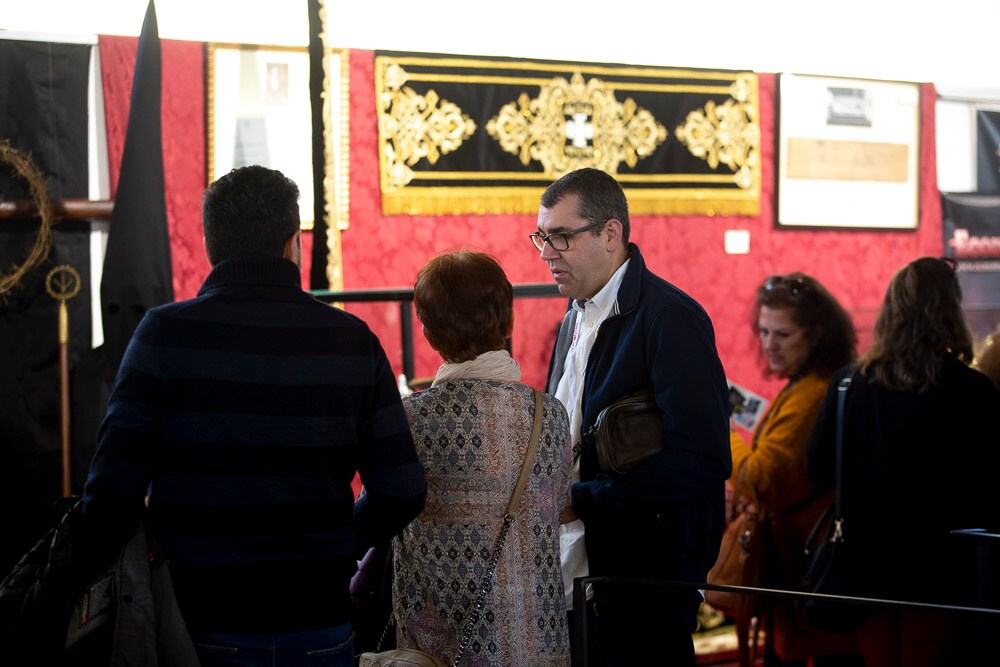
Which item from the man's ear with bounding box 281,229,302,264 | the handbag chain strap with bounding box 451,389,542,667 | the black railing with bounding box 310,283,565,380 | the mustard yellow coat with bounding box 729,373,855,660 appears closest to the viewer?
the man's ear with bounding box 281,229,302,264

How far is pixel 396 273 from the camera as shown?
197 inches

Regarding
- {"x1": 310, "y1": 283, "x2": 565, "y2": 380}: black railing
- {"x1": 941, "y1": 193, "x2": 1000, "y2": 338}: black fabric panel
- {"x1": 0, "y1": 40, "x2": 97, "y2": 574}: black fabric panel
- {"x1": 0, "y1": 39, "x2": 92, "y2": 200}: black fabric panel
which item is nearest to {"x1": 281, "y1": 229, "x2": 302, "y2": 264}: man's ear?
{"x1": 310, "y1": 283, "x2": 565, "y2": 380}: black railing

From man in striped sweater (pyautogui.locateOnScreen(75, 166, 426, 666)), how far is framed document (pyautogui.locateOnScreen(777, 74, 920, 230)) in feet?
14.5

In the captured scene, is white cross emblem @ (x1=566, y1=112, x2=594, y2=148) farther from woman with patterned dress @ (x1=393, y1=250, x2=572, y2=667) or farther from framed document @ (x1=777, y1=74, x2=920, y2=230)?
woman with patterned dress @ (x1=393, y1=250, x2=572, y2=667)

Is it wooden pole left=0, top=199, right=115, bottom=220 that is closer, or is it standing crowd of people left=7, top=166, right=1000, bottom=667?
standing crowd of people left=7, top=166, right=1000, bottom=667

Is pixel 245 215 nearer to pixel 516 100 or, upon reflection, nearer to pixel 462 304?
pixel 462 304

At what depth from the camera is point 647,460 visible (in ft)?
7.25

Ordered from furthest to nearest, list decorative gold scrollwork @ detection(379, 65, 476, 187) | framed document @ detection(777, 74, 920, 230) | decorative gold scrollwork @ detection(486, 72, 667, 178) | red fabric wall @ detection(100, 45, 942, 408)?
1. framed document @ detection(777, 74, 920, 230)
2. decorative gold scrollwork @ detection(486, 72, 667, 178)
3. decorative gold scrollwork @ detection(379, 65, 476, 187)
4. red fabric wall @ detection(100, 45, 942, 408)

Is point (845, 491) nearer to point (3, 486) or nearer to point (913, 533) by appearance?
point (913, 533)

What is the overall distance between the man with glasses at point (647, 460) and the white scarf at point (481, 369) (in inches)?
13.8

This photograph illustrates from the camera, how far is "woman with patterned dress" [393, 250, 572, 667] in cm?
201

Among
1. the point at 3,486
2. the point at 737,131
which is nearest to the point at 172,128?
the point at 3,486

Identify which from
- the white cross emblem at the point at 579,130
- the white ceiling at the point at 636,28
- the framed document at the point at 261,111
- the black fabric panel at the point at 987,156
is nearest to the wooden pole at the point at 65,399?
the framed document at the point at 261,111

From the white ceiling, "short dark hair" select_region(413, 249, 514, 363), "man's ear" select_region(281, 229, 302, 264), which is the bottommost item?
"short dark hair" select_region(413, 249, 514, 363)
